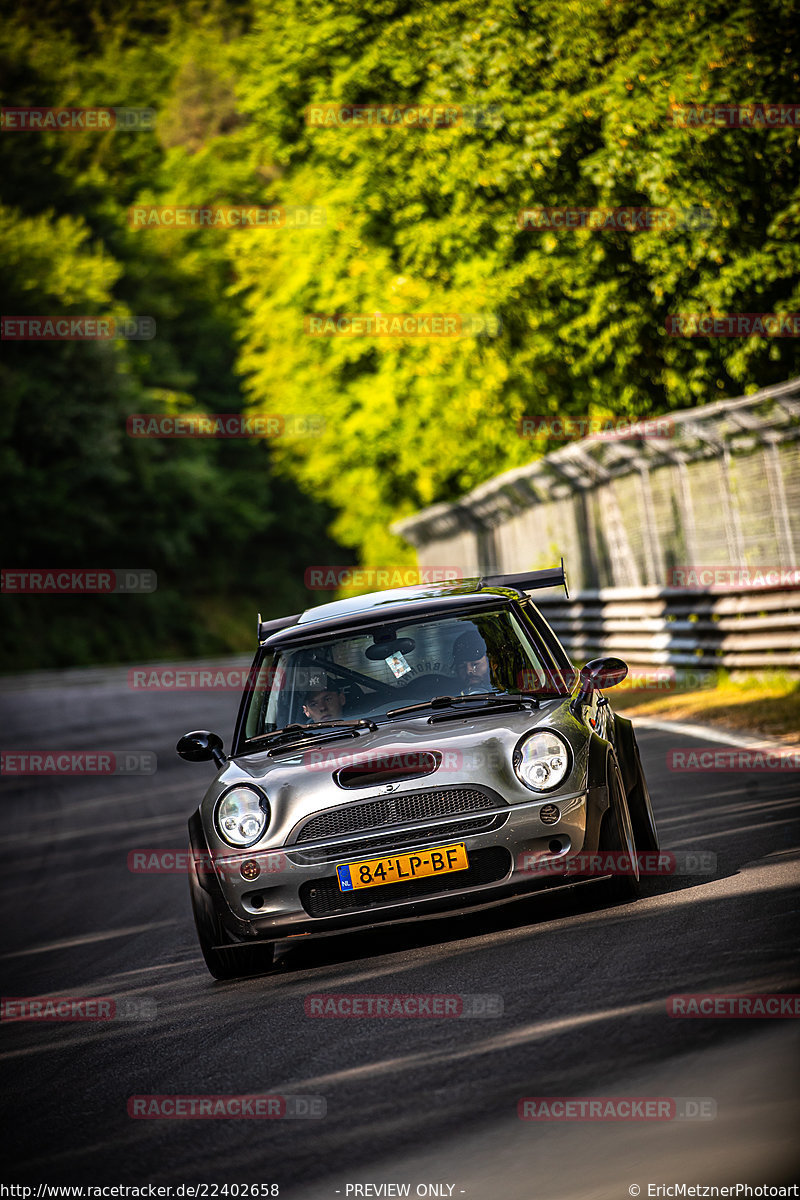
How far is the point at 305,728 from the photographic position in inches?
269

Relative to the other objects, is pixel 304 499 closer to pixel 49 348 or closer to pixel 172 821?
pixel 49 348

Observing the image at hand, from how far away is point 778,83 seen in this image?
18.2m

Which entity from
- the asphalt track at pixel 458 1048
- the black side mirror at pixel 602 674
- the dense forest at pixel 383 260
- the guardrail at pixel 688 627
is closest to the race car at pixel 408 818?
the black side mirror at pixel 602 674

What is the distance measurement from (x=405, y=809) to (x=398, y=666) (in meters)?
1.08

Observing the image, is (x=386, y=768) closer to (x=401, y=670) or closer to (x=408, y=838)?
(x=408, y=838)

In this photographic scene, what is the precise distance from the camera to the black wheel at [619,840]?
20.5 feet

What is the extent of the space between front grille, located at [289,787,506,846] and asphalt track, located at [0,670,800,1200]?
57 cm

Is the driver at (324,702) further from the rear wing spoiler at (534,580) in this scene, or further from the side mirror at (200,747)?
the rear wing spoiler at (534,580)

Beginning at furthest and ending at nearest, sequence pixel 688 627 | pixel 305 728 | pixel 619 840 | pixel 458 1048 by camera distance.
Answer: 1. pixel 688 627
2. pixel 305 728
3. pixel 619 840
4. pixel 458 1048

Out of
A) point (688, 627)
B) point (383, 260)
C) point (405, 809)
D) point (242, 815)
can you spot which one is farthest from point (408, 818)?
point (383, 260)

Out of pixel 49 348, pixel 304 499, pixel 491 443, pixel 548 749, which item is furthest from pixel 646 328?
pixel 304 499

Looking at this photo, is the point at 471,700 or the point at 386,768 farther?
the point at 471,700

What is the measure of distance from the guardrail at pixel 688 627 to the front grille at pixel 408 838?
8.05m

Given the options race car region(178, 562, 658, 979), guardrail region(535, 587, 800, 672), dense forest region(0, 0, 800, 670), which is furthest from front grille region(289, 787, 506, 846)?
dense forest region(0, 0, 800, 670)
